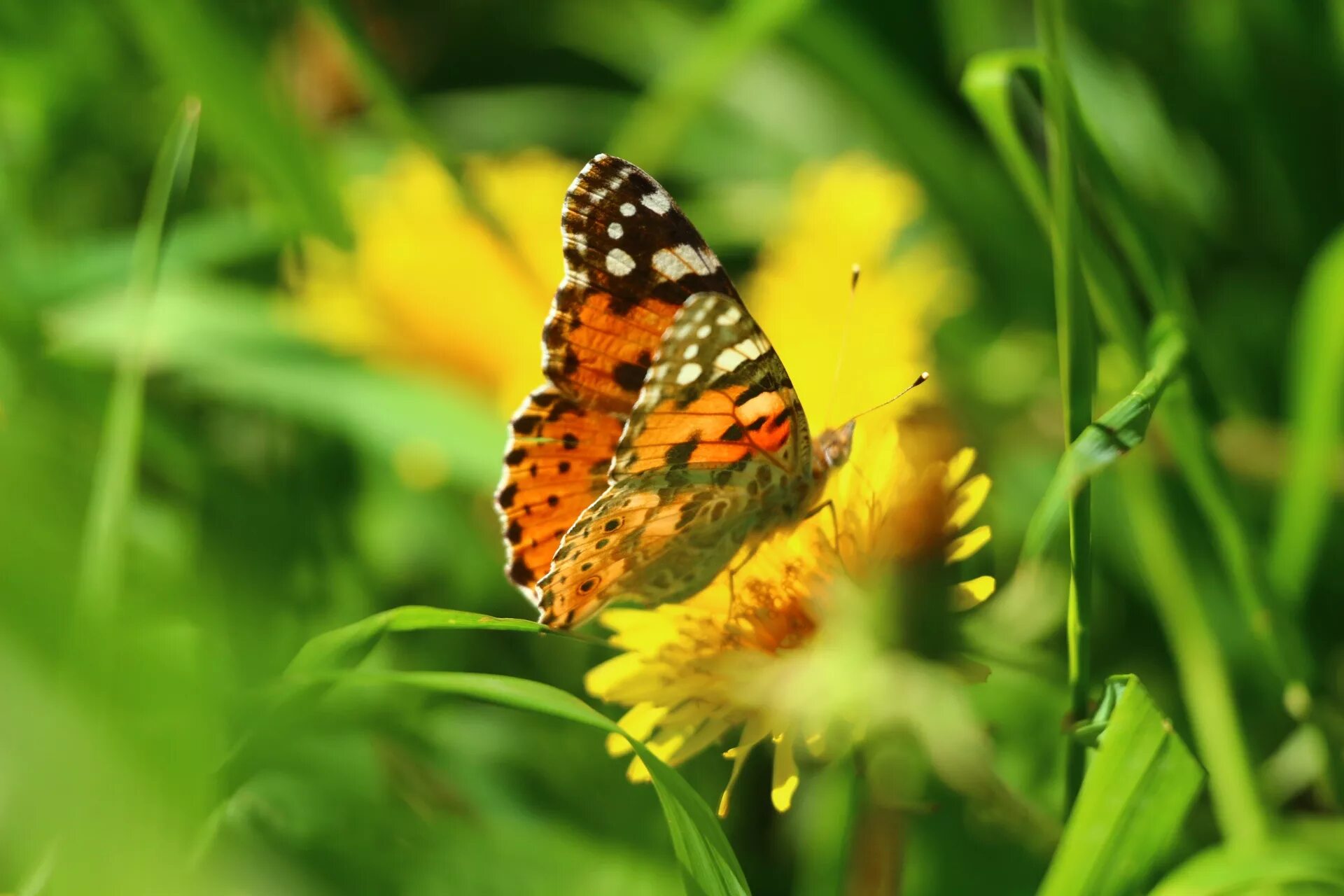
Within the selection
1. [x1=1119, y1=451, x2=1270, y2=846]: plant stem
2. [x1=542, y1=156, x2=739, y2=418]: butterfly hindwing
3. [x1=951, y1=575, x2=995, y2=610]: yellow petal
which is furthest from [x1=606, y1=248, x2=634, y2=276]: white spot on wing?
[x1=1119, y1=451, x2=1270, y2=846]: plant stem

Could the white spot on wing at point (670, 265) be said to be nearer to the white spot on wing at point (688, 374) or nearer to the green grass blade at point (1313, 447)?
the white spot on wing at point (688, 374)

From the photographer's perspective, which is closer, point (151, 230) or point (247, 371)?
point (151, 230)

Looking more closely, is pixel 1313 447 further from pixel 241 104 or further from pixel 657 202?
pixel 241 104

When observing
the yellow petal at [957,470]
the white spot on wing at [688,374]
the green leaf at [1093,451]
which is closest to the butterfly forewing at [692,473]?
the white spot on wing at [688,374]

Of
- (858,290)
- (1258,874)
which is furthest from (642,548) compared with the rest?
(858,290)

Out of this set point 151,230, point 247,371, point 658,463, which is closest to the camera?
point 658,463

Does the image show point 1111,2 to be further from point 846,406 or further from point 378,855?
point 378,855

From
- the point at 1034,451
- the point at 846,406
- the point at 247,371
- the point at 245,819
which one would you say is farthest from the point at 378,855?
the point at 1034,451
